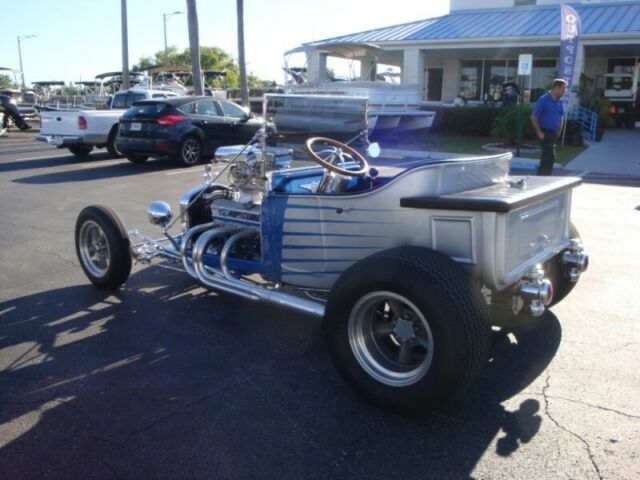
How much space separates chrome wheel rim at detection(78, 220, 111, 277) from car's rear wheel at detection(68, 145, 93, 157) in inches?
428

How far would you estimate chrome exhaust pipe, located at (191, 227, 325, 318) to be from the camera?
141 inches

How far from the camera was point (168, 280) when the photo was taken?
530 cm

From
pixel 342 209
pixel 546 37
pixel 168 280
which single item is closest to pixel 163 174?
pixel 168 280

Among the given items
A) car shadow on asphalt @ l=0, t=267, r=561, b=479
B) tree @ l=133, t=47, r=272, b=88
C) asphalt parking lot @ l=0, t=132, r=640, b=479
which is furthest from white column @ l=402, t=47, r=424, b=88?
tree @ l=133, t=47, r=272, b=88

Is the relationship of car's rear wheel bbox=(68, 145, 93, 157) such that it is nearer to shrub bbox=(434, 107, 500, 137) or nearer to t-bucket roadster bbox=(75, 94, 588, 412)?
shrub bbox=(434, 107, 500, 137)

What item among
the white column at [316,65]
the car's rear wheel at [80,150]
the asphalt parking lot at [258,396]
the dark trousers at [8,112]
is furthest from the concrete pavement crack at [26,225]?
the dark trousers at [8,112]

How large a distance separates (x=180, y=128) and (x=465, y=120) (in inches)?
427

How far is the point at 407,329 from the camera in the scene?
3068 mm

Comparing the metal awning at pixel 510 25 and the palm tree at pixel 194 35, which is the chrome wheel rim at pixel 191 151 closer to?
the palm tree at pixel 194 35

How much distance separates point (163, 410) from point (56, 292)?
2.38 metres

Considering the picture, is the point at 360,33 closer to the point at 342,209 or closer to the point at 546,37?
the point at 546,37

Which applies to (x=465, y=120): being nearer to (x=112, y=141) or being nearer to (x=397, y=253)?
(x=112, y=141)

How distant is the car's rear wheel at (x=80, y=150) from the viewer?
14945 mm

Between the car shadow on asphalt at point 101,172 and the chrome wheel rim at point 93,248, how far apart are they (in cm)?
666
